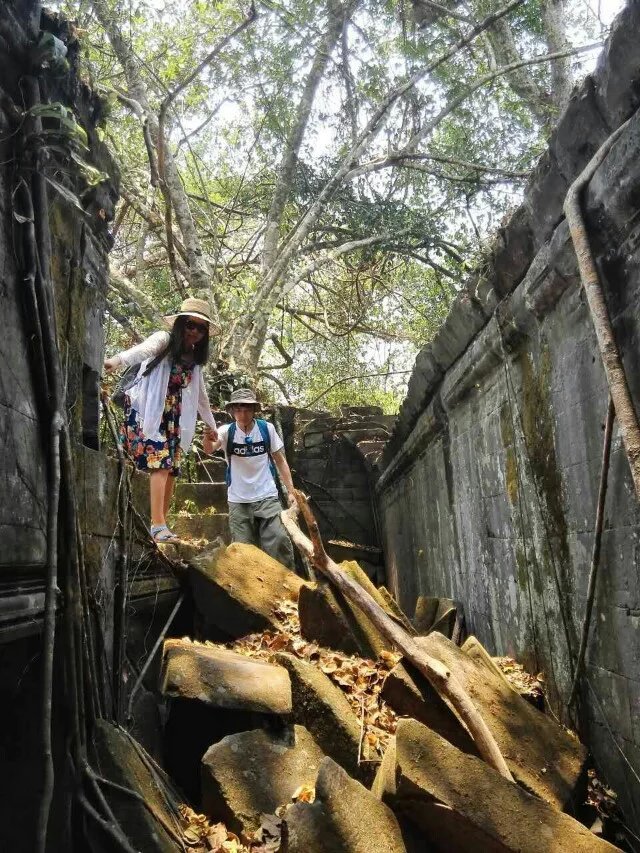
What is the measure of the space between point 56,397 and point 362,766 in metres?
2.02

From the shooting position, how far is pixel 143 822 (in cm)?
226

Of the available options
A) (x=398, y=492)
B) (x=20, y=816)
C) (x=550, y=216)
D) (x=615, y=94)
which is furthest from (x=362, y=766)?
(x=398, y=492)

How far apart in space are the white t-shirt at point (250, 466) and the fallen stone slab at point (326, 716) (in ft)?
8.63

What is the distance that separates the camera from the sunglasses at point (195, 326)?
457 cm

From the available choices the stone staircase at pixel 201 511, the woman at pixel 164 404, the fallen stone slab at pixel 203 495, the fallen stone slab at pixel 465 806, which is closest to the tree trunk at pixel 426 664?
the fallen stone slab at pixel 465 806

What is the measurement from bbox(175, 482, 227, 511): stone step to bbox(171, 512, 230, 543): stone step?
0.55 meters

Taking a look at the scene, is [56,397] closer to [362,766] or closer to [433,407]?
[362,766]

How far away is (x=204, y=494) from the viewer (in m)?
7.57

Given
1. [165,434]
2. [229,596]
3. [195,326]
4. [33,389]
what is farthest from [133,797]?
[195,326]

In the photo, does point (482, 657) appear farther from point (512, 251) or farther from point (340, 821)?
point (512, 251)

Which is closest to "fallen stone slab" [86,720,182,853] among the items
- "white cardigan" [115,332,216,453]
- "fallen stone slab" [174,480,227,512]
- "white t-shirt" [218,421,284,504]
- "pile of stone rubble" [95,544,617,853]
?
"pile of stone rubble" [95,544,617,853]

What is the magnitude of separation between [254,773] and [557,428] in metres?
2.00

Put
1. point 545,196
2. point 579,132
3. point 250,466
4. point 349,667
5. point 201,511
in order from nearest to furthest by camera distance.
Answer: point 579,132 < point 545,196 < point 349,667 < point 250,466 < point 201,511

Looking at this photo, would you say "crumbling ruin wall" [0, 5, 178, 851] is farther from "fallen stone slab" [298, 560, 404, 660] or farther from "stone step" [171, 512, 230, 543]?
"stone step" [171, 512, 230, 543]
